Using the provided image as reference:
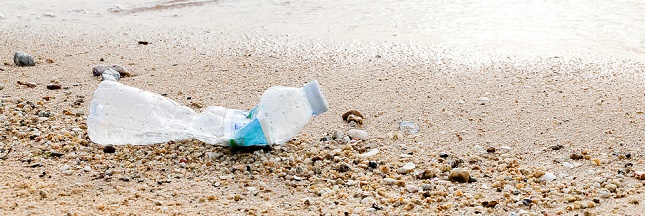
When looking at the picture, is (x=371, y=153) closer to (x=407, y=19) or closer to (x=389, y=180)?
(x=389, y=180)

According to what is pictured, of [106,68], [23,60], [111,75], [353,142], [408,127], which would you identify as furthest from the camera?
[23,60]

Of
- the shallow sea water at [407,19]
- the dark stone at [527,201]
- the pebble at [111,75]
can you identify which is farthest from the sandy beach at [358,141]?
the shallow sea water at [407,19]

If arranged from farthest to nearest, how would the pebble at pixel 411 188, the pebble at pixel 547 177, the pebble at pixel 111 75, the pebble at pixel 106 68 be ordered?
the pebble at pixel 106 68 < the pebble at pixel 111 75 < the pebble at pixel 547 177 < the pebble at pixel 411 188

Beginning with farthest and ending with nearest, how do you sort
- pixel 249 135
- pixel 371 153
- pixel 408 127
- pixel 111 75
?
pixel 111 75, pixel 408 127, pixel 371 153, pixel 249 135

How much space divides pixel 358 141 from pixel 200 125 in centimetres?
87

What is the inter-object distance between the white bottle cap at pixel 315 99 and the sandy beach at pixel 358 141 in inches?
8.3

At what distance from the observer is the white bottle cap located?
3441 millimetres

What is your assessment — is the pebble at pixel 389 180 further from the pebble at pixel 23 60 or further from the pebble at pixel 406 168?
the pebble at pixel 23 60

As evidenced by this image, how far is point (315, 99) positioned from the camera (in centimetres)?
344

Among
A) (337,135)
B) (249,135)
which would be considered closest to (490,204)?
(337,135)

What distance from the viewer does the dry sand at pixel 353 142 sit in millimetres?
2852

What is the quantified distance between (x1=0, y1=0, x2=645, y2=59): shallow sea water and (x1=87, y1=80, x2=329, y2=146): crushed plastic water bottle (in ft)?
9.10

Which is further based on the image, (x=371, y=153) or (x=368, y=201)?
(x=371, y=153)

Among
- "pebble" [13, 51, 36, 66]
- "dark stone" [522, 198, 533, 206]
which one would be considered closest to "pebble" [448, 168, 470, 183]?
"dark stone" [522, 198, 533, 206]
